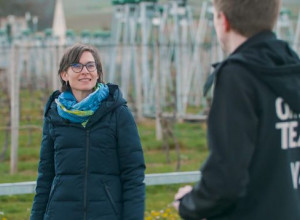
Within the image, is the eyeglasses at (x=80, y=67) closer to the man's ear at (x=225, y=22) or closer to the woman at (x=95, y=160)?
the woman at (x=95, y=160)

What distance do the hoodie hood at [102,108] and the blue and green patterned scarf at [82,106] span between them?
0.02m

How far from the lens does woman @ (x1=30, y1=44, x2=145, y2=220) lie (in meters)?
4.10

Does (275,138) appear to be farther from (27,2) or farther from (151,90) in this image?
(27,2)

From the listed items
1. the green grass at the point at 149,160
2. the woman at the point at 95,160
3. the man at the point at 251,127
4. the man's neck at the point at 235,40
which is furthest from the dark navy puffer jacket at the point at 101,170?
the green grass at the point at 149,160

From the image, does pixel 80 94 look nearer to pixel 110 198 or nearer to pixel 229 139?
pixel 110 198

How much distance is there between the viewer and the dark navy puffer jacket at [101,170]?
410 cm

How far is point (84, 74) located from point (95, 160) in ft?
1.50

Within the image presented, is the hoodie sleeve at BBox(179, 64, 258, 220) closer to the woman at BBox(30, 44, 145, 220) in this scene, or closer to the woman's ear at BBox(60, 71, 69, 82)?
the woman at BBox(30, 44, 145, 220)

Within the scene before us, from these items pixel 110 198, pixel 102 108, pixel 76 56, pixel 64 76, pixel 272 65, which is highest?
pixel 272 65

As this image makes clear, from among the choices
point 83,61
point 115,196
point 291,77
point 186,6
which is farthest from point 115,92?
point 186,6

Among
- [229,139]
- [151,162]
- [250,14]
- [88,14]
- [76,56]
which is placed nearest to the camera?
[229,139]

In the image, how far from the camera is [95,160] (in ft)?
13.4

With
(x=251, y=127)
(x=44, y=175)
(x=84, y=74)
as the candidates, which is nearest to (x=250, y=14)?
(x=251, y=127)

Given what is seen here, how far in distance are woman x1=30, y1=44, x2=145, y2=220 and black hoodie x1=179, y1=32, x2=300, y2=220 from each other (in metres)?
1.23
